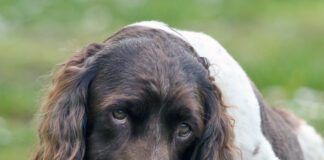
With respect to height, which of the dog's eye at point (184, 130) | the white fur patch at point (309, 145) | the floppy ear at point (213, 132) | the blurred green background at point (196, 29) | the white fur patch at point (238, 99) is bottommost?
the dog's eye at point (184, 130)

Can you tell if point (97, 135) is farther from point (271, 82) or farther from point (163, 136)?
point (271, 82)

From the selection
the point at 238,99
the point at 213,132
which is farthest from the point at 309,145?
the point at 213,132

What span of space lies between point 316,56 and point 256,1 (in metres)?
2.77

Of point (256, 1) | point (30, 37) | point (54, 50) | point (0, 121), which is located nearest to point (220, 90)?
point (0, 121)

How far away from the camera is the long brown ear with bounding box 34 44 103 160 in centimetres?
650

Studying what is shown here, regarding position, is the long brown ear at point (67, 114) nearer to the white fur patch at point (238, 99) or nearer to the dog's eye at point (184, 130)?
the dog's eye at point (184, 130)

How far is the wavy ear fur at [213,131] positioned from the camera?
666cm

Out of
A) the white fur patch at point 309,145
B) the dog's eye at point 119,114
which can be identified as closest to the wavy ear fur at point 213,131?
the dog's eye at point 119,114

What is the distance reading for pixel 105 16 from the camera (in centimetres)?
1625

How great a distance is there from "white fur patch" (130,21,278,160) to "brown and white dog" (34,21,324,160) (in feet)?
0.79

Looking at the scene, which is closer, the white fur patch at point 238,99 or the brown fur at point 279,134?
the white fur patch at point 238,99

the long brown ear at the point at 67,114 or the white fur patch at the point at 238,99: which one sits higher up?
the white fur patch at the point at 238,99

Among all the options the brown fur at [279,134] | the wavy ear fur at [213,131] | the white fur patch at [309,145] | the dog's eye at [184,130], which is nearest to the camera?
the dog's eye at [184,130]

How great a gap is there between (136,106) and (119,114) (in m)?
0.09
